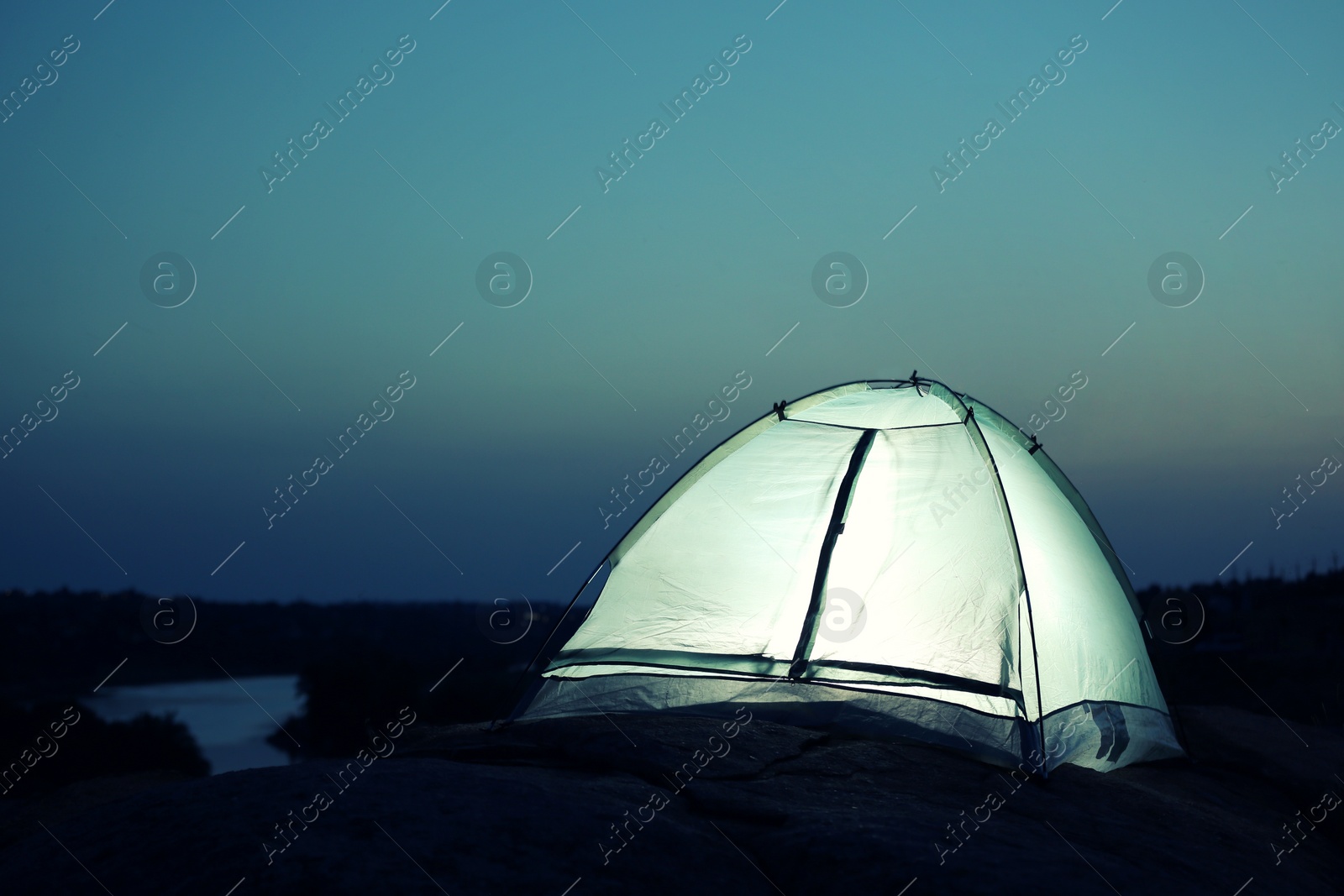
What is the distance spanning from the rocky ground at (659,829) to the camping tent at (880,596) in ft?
1.90

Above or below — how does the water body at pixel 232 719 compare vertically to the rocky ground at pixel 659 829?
above

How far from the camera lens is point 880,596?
707cm

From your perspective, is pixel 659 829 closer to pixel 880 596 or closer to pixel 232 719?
pixel 880 596

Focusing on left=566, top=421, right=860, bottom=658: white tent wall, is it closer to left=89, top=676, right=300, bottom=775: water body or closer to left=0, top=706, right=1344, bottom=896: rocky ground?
left=0, top=706, right=1344, bottom=896: rocky ground

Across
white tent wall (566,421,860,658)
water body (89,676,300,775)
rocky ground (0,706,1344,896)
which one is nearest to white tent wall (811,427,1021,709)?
white tent wall (566,421,860,658)

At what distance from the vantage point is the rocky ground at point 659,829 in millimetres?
3479

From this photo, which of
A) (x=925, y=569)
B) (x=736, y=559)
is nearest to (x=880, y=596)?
(x=925, y=569)

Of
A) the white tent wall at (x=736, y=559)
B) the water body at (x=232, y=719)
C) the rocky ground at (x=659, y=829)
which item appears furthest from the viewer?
the water body at (x=232, y=719)

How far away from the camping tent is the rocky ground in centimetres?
58

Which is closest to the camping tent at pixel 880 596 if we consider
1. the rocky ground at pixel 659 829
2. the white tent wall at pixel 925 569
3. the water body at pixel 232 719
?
the white tent wall at pixel 925 569

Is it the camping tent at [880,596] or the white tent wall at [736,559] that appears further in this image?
the white tent wall at [736,559]

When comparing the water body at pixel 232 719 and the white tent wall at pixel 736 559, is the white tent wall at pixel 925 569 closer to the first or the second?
the white tent wall at pixel 736 559

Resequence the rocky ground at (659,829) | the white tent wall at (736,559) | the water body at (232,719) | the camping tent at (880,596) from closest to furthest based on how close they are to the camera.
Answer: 1. the rocky ground at (659,829)
2. the camping tent at (880,596)
3. the white tent wall at (736,559)
4. the water body at (232,719)

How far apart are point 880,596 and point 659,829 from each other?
3506 millimetres
